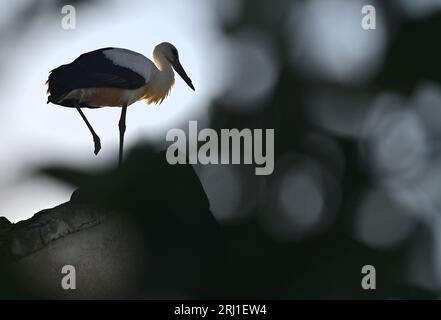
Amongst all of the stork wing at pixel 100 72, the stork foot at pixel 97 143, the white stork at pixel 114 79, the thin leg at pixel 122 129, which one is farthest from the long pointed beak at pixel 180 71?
the stork foot at pixel 97 143

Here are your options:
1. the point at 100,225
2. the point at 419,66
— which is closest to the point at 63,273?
the point at 100,225

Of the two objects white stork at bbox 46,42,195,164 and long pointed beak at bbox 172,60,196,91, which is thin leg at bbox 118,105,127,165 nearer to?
white stork at bbox 46,42,195,164

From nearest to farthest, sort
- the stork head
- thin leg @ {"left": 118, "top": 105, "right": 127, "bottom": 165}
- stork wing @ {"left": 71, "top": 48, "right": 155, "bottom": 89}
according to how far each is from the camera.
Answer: thin leg @ {"left": 118, "top": 105, "right": 127, "bottom": 165}, stork wing @ {"left": 71, "top": 48, "right": 155, "bottom": 89}, the stork head

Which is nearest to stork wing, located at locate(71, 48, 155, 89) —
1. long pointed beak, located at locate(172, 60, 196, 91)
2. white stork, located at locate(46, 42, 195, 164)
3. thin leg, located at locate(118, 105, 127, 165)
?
white stork, located at locate(46, 42, 195, 164)

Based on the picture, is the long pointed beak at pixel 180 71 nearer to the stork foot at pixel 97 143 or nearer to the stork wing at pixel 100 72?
the stork wing at pixel 100 72

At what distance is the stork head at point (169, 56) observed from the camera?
10.9 meters

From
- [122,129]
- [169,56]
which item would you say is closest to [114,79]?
[122,129]

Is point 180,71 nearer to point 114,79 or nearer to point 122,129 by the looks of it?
point 114,79

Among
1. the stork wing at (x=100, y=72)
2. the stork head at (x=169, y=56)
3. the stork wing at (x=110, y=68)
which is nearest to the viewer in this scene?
the stork wing at (x=100, y=72)

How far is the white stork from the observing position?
991 centimetres

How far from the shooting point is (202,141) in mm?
9367

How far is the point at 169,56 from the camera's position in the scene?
36.1 ft

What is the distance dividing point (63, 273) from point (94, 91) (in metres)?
2.21

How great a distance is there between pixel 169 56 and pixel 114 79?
856 millimetres
